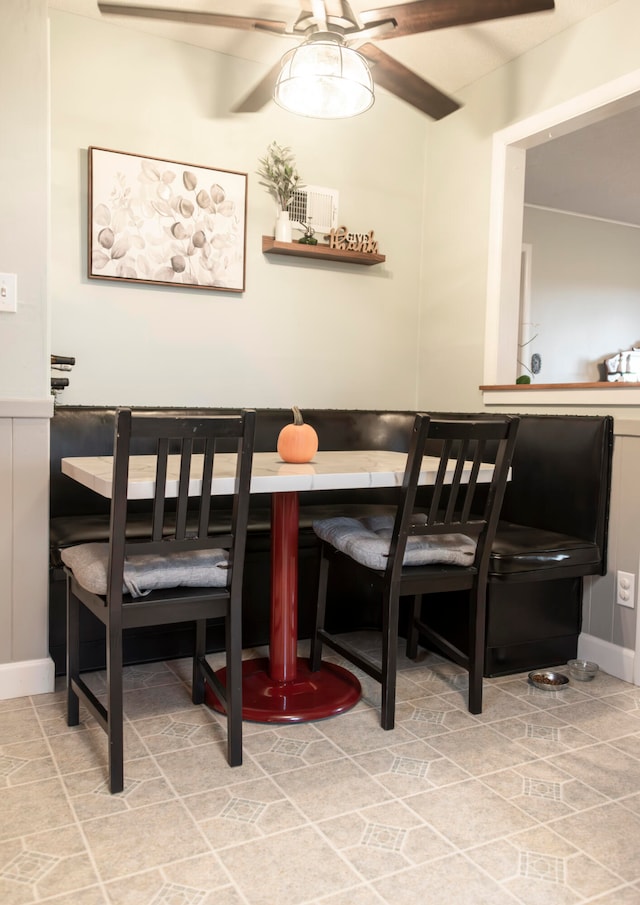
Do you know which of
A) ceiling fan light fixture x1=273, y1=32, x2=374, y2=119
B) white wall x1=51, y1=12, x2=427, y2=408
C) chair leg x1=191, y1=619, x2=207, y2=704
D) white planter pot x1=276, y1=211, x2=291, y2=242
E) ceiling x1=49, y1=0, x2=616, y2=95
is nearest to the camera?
ceiling fan light fixture x1=273, y1=32, x2=374, y2=119

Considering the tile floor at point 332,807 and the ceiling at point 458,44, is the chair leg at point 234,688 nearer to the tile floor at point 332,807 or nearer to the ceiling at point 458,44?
the tile floor at point 332,807

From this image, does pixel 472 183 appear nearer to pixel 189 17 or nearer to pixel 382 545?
pixel 189 17

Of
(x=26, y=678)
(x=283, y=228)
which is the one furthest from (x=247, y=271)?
(x=26, y=678)

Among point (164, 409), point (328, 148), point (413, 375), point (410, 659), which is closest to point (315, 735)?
point (410, 659)

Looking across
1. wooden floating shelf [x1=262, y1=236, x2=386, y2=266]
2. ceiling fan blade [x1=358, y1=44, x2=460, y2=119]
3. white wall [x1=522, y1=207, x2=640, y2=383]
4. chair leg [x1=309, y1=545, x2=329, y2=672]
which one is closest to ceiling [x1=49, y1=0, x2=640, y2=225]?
ceiling fan blade [x1=358, y1=44, x2=460, y2=119]

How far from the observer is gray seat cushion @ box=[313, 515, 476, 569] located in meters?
2.11

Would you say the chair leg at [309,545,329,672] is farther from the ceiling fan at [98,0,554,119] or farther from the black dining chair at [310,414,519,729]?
the ceiling fan at [98,0,554,119]

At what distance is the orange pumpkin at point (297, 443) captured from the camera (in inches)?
85.6

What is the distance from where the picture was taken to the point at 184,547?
172 centimetres

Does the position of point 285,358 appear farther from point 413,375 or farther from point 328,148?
point 328,148

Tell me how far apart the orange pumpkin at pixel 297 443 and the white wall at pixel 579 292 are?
405cm

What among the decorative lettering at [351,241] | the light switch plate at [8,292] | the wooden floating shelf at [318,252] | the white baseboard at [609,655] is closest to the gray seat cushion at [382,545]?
the white baseboard at [609,655]

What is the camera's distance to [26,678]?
2.29 m

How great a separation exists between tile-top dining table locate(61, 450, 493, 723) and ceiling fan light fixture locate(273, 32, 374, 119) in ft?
3.82
